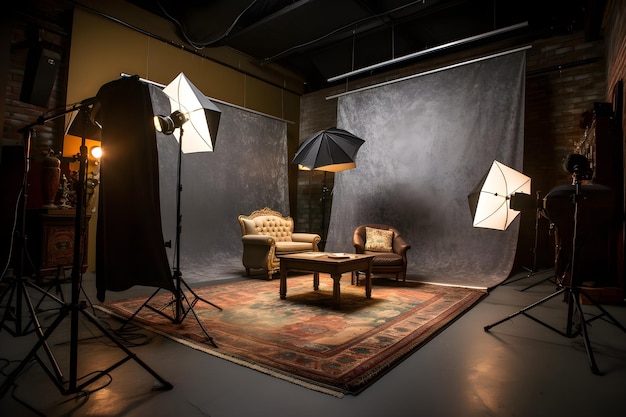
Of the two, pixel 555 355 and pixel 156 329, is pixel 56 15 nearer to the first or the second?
pixel 156 329

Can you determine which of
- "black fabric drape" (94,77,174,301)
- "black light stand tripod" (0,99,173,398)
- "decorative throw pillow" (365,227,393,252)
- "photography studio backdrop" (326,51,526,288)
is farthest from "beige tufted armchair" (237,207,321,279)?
"black light stand tripod" (0,99,173,398)

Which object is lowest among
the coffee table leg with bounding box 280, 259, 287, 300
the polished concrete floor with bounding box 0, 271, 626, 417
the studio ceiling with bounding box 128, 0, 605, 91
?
the polished concrete floor with bounding box 0, 271, 626, 417

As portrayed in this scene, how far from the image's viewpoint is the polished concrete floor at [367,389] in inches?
66.2

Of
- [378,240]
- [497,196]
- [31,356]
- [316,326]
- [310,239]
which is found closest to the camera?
[31,356]

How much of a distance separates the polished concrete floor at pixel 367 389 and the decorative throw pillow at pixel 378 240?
2639 mm

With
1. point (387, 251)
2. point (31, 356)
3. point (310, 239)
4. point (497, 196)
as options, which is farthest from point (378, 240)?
point (31, 356)

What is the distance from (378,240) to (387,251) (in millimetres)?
206

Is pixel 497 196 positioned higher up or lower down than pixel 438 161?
lower down

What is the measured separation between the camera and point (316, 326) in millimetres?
2959

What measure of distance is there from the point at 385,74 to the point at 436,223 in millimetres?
3394

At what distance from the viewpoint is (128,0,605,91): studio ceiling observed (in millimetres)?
5199

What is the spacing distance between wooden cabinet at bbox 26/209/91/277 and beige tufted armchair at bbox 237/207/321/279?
2.06m

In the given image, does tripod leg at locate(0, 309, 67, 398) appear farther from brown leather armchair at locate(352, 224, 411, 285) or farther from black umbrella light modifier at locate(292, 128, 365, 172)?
black umbrella light modifier at locate(292, 128, 365, 172)

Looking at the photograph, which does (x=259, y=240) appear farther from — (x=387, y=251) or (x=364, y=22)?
(x=364, y=22)
